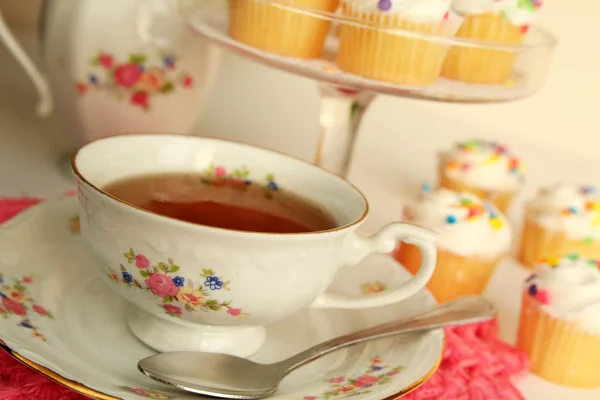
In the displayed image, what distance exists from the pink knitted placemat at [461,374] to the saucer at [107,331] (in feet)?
0.09

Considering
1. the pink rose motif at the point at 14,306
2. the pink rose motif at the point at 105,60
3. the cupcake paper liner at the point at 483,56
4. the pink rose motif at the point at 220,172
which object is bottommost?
the pink rose motif at the point at 14,306

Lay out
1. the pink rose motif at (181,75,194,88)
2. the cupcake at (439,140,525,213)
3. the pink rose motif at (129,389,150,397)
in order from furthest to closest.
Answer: the cupcake at (439,140,525,213) < the pink rose motif at (181,75,194,88) < the pink rose motif at (129,389,150,397)

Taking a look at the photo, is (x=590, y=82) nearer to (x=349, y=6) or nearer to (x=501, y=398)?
(x=349, y=6)

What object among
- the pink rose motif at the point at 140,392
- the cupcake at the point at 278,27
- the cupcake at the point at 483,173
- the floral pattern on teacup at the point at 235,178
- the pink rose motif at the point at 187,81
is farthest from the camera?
the cupcake at the point at 483,173

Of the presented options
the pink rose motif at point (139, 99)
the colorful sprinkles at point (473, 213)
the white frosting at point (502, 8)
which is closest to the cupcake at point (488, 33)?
the white frosting at point (502, 8)

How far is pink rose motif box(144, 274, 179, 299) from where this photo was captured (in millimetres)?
420

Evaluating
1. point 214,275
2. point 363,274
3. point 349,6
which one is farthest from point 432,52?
point 214,275

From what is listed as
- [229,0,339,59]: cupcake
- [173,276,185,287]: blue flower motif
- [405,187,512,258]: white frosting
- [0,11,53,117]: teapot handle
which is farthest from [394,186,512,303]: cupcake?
[0,11,53,117]: teapot handle

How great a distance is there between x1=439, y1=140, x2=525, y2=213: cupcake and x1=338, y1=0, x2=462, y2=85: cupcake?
0.89 feet

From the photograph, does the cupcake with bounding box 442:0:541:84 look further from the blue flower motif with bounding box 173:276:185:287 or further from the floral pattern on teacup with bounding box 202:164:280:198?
the blue flower motif with bounding box 173:276:185:287

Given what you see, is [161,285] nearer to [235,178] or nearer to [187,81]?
[235,178]

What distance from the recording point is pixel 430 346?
0.47 m

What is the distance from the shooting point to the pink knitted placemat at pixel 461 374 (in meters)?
0.42

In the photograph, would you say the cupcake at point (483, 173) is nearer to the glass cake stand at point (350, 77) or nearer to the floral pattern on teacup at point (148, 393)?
the glass cake stand at point (350, 77)
